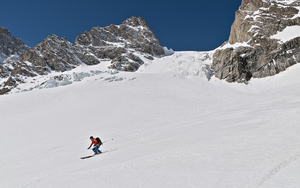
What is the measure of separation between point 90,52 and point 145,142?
403 ft

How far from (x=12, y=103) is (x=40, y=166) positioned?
108 feet

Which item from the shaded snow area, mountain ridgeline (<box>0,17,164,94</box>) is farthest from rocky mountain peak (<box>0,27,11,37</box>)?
the shaded snow area

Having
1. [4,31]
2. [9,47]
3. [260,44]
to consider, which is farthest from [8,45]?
[260,44]

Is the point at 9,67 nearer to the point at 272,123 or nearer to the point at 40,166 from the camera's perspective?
the point at 40,166

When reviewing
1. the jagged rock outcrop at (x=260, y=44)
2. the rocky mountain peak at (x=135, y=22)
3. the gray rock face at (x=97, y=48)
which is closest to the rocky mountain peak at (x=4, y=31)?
the gray rock face at (x=97, y=48)

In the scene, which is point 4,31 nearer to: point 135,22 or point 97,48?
point 97,48

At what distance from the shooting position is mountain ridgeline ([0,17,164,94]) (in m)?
98.6

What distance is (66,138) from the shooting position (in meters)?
18.2

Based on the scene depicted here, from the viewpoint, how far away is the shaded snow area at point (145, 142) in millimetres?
6062

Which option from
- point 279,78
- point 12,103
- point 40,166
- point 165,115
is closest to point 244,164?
point 40,166

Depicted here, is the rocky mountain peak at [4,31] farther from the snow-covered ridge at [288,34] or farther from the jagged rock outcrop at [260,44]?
the snow-covered ridge at [288,34]

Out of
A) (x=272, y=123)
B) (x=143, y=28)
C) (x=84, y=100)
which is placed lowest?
(x=272, y=123)

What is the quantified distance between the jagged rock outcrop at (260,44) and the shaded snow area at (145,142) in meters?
20.2

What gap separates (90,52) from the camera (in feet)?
405
